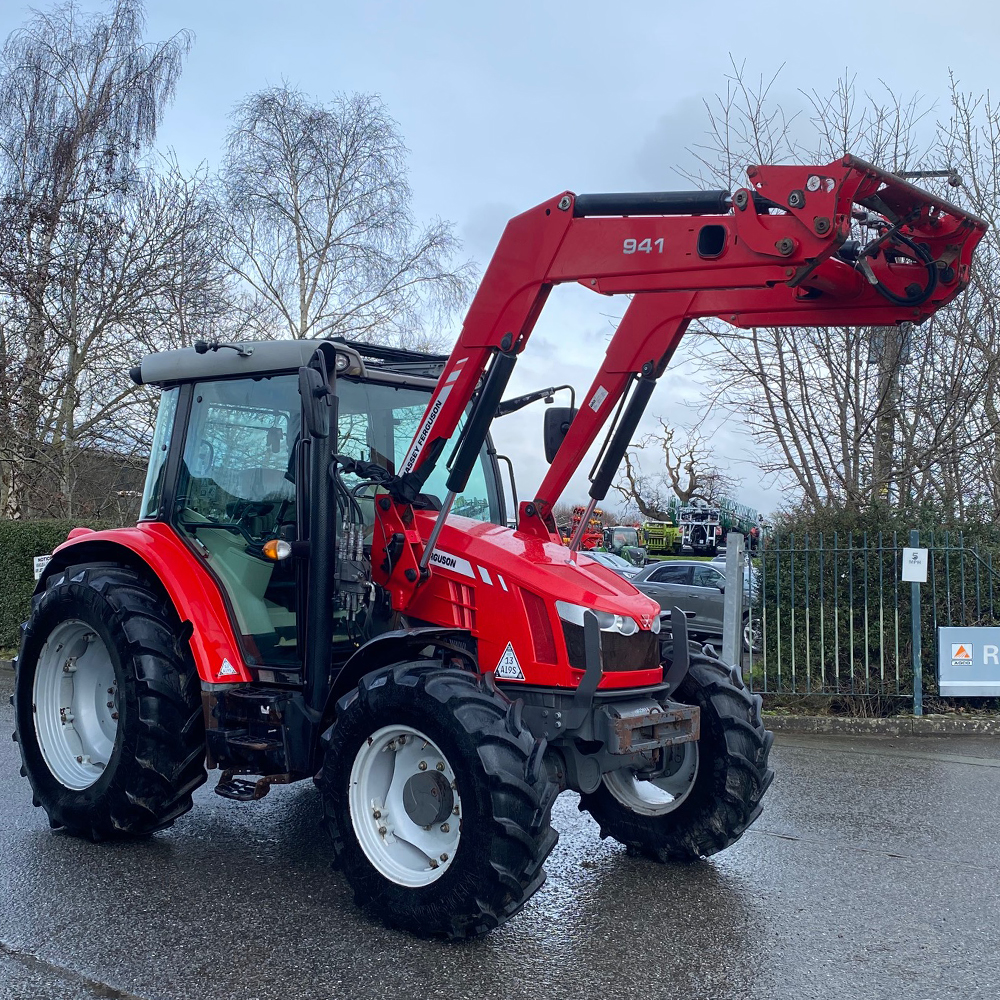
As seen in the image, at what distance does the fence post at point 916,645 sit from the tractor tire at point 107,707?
7.01 metres

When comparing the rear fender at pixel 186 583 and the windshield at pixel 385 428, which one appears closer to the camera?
the rear fender at pixel 186 583

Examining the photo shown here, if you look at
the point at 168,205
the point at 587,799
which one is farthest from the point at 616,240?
the point at 168,205

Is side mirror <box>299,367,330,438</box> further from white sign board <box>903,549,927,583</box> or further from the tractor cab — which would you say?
white sign board <box>903,549,927,583</box>

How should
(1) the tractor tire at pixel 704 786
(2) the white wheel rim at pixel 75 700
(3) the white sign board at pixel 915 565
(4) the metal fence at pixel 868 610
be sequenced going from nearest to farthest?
(1) the tractor tire at pixel 704 786
(2) the white wheel rim at pixel 75 700
(3) the white sign board at pixel 915 565
(4) the metal fence at pixel 868 610

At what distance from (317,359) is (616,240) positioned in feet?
4.86

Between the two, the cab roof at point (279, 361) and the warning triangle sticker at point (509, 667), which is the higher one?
the cab roof at point (279, 361)

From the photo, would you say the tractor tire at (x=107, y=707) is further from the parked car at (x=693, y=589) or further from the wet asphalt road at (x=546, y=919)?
the parked car at (x=693, y=589)

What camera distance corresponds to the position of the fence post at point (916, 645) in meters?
9.60

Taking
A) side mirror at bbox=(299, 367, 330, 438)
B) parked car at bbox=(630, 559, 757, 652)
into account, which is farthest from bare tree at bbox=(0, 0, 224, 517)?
side mirror at bbox=(299, 367, 330, 438)

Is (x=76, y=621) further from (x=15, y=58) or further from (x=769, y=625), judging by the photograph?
(x=15, y=58)

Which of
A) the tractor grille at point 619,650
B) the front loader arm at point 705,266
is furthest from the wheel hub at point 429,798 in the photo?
the front loader arm at point 705,266

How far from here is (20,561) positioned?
1432cm

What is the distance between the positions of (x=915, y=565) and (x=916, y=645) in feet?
2.46

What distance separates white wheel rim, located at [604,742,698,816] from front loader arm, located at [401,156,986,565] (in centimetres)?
169
